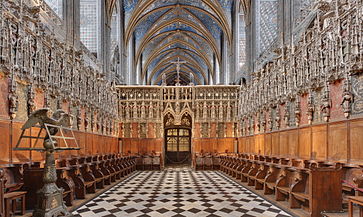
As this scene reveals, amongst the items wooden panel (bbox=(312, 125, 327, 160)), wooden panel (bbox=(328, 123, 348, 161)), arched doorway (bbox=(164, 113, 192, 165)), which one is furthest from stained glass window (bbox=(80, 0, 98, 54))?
wooden panel (bbox=(328, 123, 348, 161))

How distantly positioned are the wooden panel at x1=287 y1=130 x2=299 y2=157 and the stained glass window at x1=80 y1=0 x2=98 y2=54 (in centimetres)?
1278

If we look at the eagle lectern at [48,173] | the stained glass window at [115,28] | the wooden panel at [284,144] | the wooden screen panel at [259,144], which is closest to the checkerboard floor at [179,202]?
the eagle lectern at [48,173]

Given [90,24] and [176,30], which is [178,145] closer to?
[90,24]

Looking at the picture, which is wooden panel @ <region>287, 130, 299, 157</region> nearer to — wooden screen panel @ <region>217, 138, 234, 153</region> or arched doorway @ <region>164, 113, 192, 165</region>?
wooden screen panel @ <region>217, 138, 234, 153</region>

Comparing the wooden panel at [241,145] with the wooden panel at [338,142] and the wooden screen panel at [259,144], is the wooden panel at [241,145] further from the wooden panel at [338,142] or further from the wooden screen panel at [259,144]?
Result: the wooden panel at [338,142]

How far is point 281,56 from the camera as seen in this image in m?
11.3

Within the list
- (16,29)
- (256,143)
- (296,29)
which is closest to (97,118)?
(16,29)

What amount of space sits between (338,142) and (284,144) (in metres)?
3.81

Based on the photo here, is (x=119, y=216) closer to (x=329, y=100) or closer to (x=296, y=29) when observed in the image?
(x=329, y=100)

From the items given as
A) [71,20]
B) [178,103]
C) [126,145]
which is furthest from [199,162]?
[71,20]

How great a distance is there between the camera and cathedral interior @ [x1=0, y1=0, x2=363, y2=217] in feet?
19.9

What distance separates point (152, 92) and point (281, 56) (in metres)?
10.6

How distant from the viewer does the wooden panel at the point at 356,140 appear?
6.30 m

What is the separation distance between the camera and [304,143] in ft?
30.4
